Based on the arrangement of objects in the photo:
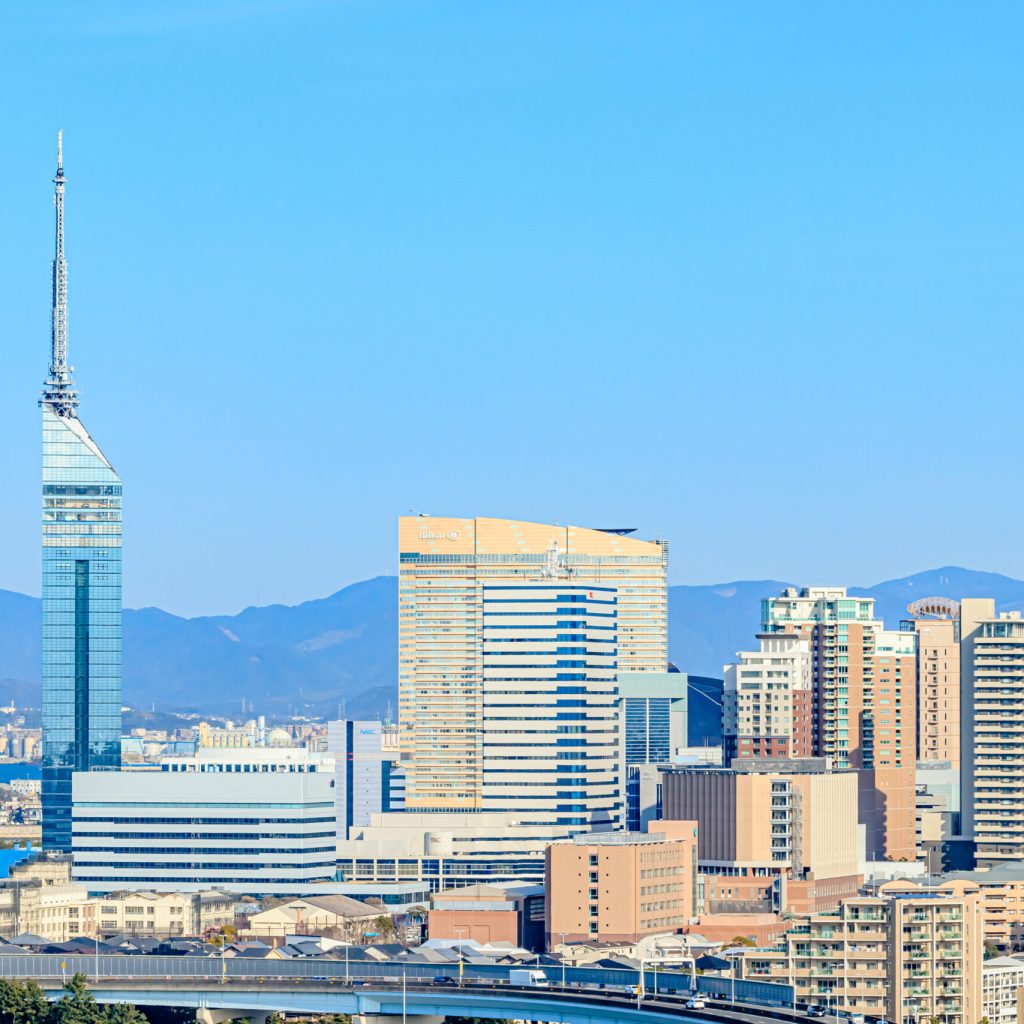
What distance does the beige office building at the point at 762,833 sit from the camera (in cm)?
12669

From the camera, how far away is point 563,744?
164125 millimetres

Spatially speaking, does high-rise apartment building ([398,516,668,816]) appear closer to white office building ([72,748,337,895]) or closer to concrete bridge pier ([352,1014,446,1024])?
white office building ([72,748,337,895])

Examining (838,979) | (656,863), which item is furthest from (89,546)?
(838,979)

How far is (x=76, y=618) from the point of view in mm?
165000

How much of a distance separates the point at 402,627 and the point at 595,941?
65.6 metres

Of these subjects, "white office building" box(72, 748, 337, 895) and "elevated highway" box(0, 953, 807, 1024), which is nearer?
"elevated highway" box(0, 953, 807, 1024)

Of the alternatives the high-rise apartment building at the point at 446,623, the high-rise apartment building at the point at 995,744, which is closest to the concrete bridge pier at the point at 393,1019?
the high-rise apartment building at the point at 995,744

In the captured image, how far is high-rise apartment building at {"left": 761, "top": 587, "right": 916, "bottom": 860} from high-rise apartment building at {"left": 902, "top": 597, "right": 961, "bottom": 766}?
668 cm

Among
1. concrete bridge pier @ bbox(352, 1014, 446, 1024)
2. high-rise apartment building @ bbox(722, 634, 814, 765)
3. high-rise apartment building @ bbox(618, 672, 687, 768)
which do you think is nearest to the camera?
concrete bridge pier @ bbox(352, 1014, 446, 1024)

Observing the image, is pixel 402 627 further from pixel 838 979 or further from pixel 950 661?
pixel 838 979

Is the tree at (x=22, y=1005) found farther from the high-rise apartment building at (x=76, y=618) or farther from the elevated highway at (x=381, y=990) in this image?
the high-rise apartment building at (x=76, y=618)

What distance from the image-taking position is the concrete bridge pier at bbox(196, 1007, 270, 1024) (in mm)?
89250

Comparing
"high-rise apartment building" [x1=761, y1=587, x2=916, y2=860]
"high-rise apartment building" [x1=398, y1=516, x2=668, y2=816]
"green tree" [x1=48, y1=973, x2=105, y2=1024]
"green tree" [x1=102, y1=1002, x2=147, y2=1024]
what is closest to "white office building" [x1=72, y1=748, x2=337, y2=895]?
"high-rise apartment building" [x1=398, y1=516, x2=668, y2=816]

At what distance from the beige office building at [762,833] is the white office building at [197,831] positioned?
24.4 m
